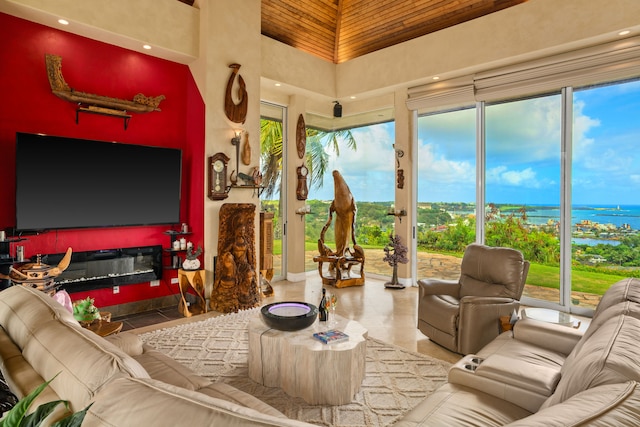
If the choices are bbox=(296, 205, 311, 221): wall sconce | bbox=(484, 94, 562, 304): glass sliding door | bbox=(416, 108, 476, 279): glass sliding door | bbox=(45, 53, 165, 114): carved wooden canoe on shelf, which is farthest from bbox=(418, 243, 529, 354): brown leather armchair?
bbox=(45, 53, 165, 114): carved wooden canoe on shelf

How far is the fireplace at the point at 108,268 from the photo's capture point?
415 centimetres

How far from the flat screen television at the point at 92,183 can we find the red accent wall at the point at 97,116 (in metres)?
0.12

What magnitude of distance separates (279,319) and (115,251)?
267 centimetres

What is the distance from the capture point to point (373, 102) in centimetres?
677

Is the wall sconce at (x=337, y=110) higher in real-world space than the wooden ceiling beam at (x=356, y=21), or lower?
lower

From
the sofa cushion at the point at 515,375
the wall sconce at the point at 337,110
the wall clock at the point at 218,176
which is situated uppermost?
the wall sconce at the point at 337,110

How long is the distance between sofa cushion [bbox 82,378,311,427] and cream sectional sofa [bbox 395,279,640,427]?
26.4 inches

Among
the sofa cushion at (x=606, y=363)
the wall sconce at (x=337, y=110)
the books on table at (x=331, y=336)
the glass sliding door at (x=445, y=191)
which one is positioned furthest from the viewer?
the wall sconce at (x=337, y=110)

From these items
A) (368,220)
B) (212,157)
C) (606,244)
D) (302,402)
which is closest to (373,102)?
(368,220)

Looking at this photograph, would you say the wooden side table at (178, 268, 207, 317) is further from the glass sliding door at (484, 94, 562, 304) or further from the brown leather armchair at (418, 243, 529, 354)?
the glass sliding door at (484, 94, 562, 304)

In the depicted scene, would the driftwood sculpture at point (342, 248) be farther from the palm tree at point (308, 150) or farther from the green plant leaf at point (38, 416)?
the green plant leaf at point (38, 416)

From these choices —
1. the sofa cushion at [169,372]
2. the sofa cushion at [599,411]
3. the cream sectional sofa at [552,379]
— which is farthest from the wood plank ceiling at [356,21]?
the sofa cushion at [599,411]

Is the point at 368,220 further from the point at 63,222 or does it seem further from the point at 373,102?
the point at 63,222

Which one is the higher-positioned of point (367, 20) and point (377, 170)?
point (367, 20)
